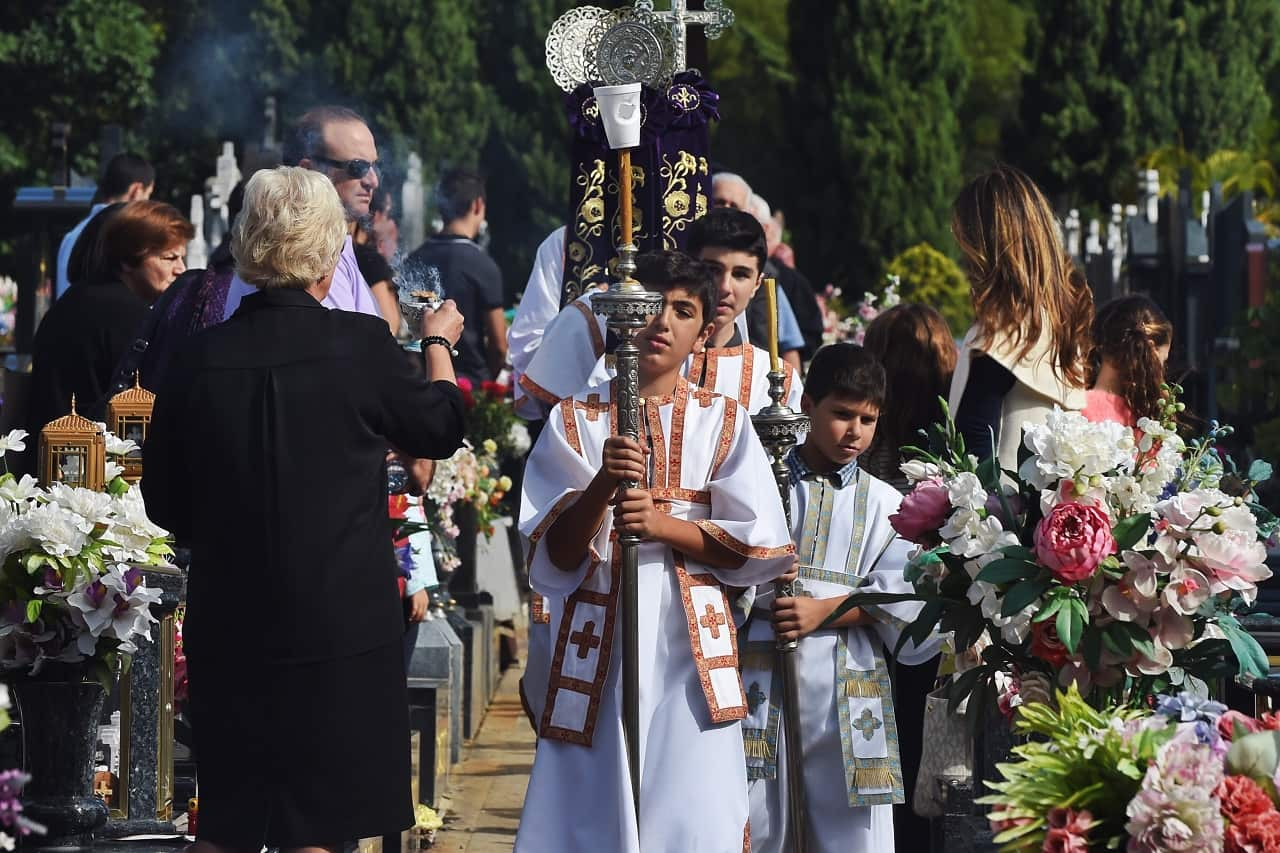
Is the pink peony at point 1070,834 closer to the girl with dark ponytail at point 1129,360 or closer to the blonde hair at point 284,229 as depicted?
the blonde hair at point 284,229

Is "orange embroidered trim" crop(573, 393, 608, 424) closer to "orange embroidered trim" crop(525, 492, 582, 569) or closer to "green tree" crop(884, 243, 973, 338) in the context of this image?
"orange embroidered trim" crop(525, 492, 582, 569)

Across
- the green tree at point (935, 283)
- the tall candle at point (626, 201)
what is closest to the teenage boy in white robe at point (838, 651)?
the tall candle at point (626, 201)

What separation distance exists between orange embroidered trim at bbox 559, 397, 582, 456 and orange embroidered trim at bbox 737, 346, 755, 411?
3.04 ft

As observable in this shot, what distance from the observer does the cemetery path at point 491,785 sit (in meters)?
7.46

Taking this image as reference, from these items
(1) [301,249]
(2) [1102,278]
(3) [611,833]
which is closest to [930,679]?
(3) [611,833]

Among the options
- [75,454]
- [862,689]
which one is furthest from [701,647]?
[75,454]

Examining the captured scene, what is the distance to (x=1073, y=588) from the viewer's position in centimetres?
429

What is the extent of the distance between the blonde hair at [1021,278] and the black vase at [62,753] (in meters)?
2.46

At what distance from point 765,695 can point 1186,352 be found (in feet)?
35.1

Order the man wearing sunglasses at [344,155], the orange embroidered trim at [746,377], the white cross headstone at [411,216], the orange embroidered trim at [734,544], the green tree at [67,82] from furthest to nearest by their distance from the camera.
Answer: the green tree at [67,82] → the white cross headstone at [411,216] → the orange embroidered trim at [746,377] → the man wearing sunglasses at [344,155] → the orange embroidered trim at [734,544]

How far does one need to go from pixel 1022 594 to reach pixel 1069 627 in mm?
106

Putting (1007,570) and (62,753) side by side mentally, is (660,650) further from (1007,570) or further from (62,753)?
(62,753)

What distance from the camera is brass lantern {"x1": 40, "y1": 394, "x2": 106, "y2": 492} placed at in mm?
5621

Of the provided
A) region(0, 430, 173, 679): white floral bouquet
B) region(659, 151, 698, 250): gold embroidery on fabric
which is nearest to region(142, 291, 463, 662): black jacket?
region(0, 430, 173, 679): white floral bouquet
